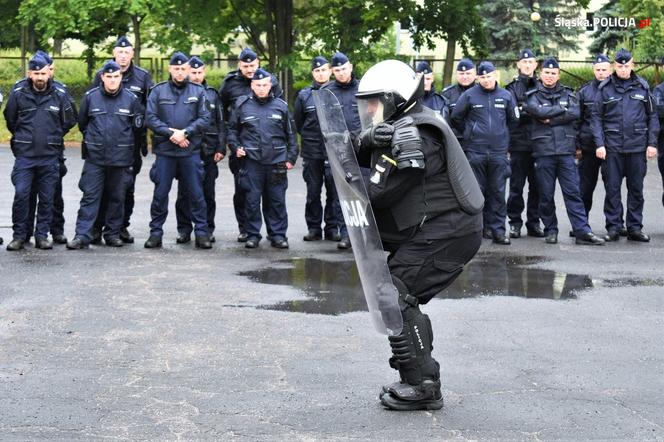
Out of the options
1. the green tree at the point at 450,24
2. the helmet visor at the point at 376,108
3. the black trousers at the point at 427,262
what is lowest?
the black trousers at the point at 427,262

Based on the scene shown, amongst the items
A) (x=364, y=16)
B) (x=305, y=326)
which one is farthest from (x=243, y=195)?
(x=364, y=16)

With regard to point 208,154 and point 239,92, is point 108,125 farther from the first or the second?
point 239,92

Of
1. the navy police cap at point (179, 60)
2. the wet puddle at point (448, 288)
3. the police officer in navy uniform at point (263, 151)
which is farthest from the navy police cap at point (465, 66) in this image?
the navy police cap at point (179, 60)

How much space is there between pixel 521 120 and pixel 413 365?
762 cm

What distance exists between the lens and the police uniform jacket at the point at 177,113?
12516 millimetres

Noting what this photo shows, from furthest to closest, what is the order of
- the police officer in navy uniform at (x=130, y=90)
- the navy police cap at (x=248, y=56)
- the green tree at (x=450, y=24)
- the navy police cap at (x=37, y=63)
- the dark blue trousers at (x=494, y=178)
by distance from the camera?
1. the green tree at (x=450, y=24)
2. the navy police cap at (x=248, y=56)
3. the dark blue trousers at (x=494, y=178)
4. the police officer in navy uniform at (x=130, y=90)
5. the navy police cap at (x=37, y=63)

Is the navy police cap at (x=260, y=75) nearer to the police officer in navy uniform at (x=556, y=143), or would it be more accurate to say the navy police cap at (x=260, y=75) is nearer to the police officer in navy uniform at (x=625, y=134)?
the police officer in navy uniform at (x=556, y=143)

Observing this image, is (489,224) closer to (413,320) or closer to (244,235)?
(244,235)

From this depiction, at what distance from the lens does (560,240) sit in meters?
13.6

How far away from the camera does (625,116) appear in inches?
531

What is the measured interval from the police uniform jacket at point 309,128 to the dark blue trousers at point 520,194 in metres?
2.28

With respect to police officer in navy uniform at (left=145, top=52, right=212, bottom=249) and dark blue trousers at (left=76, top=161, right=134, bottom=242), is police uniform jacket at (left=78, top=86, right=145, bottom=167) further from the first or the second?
police officer in navy uniform at (left=145, top=52, right=212, bottom=249)

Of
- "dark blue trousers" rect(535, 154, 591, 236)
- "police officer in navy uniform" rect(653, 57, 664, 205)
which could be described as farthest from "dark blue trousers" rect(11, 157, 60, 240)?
"police officer in navy uniform" rect(653, 57, 664, 205)

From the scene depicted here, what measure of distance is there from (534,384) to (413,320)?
1093mm
